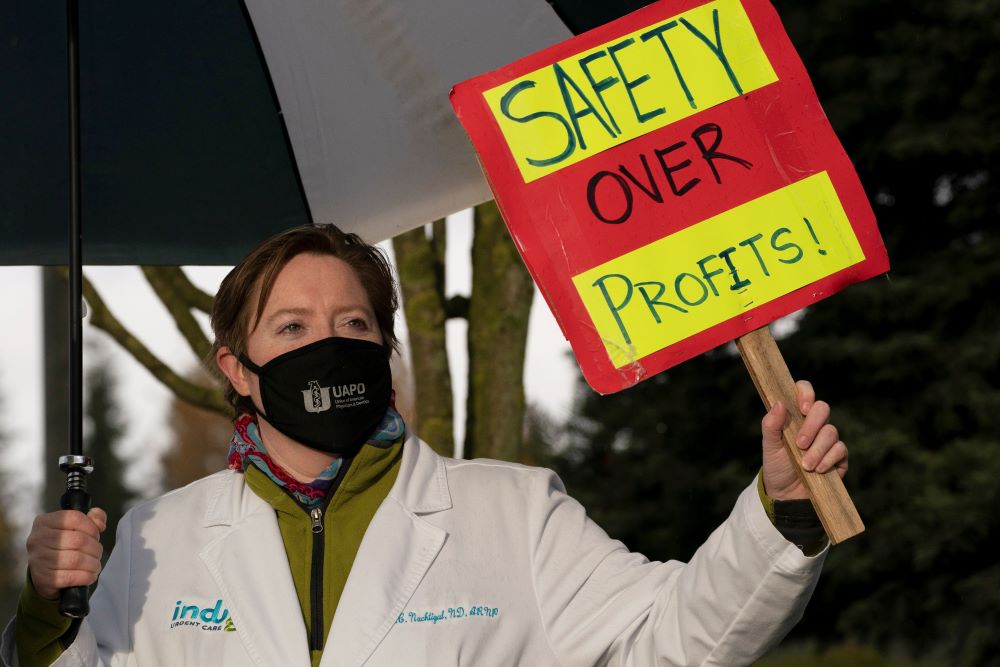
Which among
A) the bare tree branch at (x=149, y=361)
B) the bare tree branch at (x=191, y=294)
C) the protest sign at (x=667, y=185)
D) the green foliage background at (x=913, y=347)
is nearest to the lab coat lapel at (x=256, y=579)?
the protest sign at (x=667, y=185)

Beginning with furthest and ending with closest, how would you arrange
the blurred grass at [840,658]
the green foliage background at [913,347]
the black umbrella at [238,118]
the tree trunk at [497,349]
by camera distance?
the blurred grass at [840,658], the green foliage background at [913,347], the tree trunk at [497,349], the black umbrella at [238,118]

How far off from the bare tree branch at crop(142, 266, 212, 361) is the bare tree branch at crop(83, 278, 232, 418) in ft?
0.51

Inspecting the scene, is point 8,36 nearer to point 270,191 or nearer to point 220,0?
point 220,0

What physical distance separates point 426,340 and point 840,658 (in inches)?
306

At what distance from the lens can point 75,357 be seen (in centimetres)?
312

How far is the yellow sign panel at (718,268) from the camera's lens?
8.96 feet

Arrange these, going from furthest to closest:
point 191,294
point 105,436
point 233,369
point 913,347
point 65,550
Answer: point 105,436
point 913,347
point 191,294
point 233,369
point 65,550

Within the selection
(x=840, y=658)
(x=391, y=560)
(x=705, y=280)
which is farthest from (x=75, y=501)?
(x=840, y=658)

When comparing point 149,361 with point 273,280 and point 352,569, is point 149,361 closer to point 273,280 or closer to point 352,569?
point 273,280

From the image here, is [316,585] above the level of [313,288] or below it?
below

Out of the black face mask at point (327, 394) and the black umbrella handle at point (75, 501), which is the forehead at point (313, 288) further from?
the black umbrella handle at point (75, 501)

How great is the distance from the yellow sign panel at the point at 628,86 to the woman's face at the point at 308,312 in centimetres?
68

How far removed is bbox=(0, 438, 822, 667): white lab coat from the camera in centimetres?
282

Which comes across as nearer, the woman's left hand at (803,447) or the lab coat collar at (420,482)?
the woman's left hand at (803,447)
